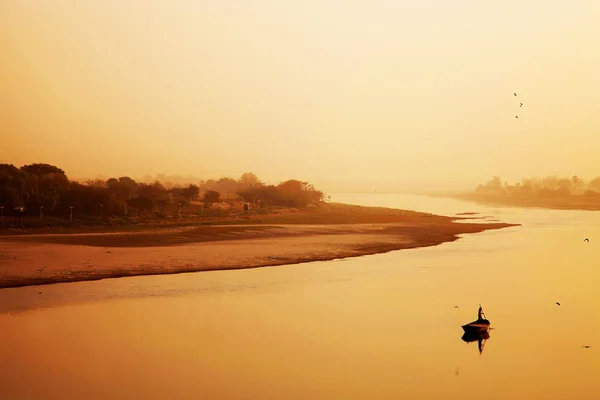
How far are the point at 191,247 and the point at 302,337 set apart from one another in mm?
29878

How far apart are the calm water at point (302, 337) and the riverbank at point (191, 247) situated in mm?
3435

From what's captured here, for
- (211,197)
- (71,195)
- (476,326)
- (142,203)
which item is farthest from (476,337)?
(211,197)

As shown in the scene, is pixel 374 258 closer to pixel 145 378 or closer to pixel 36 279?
pixel 36 279

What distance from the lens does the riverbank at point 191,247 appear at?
4044 cm

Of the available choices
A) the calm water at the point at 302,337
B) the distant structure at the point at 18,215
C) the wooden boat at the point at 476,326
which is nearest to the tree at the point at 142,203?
the distant structure at the point at 18,215

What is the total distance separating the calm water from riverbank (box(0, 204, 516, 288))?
135 inches

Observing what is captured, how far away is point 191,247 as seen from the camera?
52969 mm

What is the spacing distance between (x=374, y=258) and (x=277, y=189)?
248 feet

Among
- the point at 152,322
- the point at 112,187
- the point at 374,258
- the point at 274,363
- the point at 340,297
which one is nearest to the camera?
the point at 274,363

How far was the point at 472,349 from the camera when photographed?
76.1 feet

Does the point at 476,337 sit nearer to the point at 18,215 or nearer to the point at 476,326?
the point at 476,326

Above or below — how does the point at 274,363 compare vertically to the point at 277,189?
below

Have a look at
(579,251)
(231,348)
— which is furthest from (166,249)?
(579,251)

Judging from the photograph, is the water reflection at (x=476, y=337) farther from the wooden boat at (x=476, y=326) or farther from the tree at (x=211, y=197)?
the tree at (x=211, y=197)
